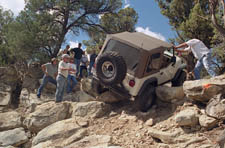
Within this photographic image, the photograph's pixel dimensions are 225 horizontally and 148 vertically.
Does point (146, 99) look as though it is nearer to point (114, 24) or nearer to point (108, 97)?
point (108, 97)

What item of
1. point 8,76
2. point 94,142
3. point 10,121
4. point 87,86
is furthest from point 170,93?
point 8,76

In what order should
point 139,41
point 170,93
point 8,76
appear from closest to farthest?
point 170,93 < point 139,41 < point 8,76

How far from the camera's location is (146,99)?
20.7 ft

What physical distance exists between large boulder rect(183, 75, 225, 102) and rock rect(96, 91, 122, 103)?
2.42 meters

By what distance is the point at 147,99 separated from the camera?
638cm

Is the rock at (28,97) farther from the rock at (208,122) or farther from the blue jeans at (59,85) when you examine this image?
the rock at (208,122)

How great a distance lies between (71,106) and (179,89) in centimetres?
386

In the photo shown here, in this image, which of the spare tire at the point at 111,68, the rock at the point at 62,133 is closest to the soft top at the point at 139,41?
the spare tire at the point at 111,68

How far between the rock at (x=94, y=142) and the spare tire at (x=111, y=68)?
163cm

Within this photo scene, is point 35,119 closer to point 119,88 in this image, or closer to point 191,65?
point 119,88

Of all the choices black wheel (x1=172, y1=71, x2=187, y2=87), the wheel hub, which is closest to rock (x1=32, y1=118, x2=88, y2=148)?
the wheel hub

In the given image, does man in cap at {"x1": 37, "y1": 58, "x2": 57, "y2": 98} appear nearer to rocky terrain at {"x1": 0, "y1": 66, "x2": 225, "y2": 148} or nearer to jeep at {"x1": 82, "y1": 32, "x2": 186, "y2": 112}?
rocky terrain at {"x1": 0, "y1": 66, "x2": 225, "y2": 148}

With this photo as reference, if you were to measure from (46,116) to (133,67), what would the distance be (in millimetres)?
3545

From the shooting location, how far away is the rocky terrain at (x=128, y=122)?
5.02 metres
